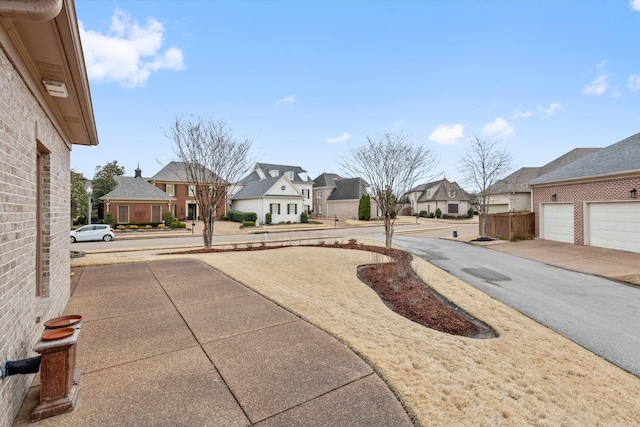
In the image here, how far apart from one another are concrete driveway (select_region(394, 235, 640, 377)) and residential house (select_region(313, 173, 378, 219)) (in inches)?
1104

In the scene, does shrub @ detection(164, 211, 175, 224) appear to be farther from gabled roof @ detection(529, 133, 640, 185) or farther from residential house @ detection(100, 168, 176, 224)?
gabled roof @ detection(529, 133, 640, 185)

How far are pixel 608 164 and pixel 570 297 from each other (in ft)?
37.3

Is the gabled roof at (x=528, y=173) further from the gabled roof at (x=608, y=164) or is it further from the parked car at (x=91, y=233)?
the parked car at (x=91, y=233)

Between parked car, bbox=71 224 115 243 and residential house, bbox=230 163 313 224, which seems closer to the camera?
parked car, bbox=71 224 115 243

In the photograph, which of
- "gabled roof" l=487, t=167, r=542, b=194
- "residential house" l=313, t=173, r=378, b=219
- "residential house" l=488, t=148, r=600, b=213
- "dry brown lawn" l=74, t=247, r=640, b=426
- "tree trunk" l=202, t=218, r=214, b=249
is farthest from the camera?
"residential house" l=313, t=173, r=378, b=219

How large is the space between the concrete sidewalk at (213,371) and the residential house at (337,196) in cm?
3506

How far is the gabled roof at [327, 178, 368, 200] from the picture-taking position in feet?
132

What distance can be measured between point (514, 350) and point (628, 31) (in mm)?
16463

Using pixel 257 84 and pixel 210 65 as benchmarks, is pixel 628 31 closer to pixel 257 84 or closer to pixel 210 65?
pixel 257 84

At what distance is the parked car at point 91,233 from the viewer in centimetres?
1884

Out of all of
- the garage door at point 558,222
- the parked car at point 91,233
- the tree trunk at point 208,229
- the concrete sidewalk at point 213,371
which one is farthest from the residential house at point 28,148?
the garage door at point 558,222

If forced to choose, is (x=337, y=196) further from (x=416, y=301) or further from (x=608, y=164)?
(x=416, y=301)

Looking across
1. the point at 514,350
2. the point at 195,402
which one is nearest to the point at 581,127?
the point at 514,350

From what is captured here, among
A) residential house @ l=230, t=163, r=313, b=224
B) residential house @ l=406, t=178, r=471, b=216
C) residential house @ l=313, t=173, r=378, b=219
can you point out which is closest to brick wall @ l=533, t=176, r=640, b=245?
residential house @ l=313, t=173, r=378, b=219
